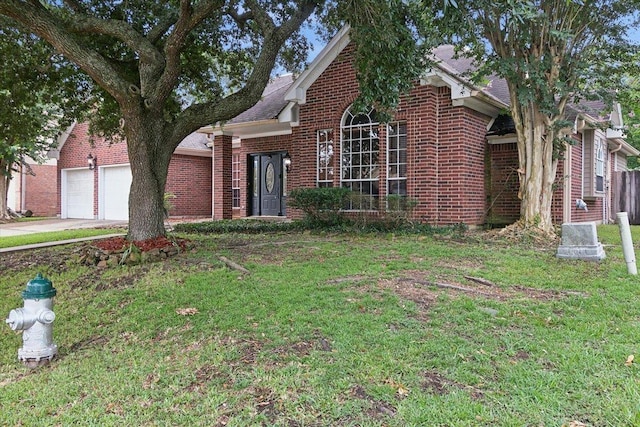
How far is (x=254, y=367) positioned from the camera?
3.30 m

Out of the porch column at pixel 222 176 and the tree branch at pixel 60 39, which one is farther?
the porch column at pixel 222 176

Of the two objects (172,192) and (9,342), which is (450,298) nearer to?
(9,342)

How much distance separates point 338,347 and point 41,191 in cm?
2631

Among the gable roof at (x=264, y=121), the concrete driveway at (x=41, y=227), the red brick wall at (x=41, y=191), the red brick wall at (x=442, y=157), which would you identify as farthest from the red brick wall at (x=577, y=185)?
the red brick wall at (x=41, y=191)

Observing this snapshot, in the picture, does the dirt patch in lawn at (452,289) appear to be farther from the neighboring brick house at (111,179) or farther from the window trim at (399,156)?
the neighboring brick house at (111,179)

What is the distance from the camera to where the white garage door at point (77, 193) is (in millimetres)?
20906

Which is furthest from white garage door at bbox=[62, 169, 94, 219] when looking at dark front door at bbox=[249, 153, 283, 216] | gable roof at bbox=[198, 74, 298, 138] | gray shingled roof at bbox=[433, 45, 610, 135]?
gray shingled roof at bbox=[433, 45, 610, 135]

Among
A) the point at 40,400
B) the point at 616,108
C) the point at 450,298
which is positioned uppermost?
the point at 616,108

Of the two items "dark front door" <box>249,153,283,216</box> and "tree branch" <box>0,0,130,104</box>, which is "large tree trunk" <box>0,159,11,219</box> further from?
"tree branch" <box>0,0,130,104</box>

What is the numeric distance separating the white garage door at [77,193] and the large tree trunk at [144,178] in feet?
48.3

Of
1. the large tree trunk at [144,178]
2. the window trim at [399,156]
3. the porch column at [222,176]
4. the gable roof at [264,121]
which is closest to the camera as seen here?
the large tree trunk at [144,178]

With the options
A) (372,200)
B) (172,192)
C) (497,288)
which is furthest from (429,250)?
(172,192)

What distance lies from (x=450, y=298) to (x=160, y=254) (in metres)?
4.72

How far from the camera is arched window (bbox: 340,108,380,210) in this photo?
11117 mm
